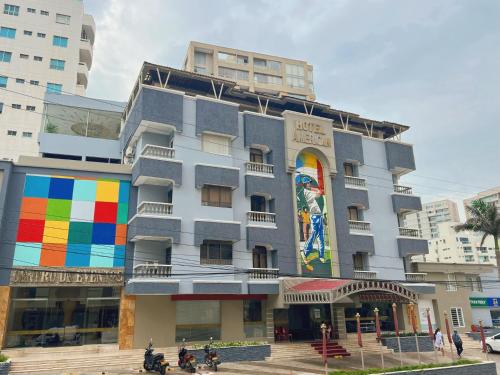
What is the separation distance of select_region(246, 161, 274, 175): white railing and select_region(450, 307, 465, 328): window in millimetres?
22276

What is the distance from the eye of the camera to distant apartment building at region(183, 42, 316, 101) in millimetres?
63000

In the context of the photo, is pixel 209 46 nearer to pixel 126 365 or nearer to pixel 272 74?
pixel 272 74

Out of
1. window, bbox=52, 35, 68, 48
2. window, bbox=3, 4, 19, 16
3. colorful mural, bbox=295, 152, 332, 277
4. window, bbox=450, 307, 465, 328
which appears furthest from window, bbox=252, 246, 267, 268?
window, bbox=3, 4, 19, 16

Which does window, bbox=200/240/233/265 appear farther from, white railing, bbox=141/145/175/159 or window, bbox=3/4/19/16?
window, bbox=3/4/19/16

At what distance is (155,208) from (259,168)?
8695mm

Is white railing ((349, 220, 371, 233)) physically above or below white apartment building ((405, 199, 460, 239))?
below

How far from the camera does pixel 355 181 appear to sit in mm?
34562

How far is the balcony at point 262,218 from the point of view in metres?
29.3

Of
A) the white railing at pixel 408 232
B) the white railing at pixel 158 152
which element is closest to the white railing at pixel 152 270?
the white railing at pixel 158 152

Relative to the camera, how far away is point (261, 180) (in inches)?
1198

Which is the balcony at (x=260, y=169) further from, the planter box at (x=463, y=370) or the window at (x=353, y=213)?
the planter box at (x=463, y=370)

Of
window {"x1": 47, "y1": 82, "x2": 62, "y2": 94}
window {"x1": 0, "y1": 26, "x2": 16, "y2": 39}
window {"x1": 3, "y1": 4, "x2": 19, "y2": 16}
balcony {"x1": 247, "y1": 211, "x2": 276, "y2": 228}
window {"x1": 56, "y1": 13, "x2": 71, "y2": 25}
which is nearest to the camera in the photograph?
balcony {"x1": 247, "y1": 211, "x2": 276, "y2": 228}

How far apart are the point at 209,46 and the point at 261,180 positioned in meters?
40.3

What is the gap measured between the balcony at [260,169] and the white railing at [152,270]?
369 inches
